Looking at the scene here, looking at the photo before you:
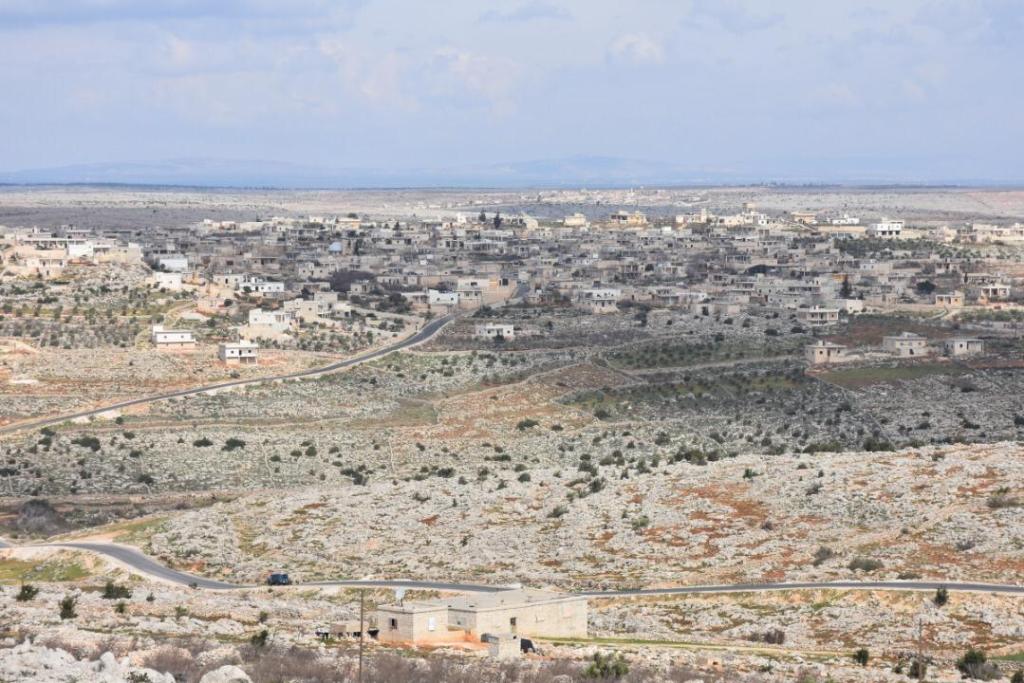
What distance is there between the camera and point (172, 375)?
8531 centimetres

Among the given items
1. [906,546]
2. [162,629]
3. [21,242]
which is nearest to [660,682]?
[162,629]

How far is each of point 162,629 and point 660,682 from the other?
9.41 metres

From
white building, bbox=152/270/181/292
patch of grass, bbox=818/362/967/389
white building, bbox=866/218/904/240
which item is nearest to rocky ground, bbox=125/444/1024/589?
patch of grass, bbox=818/362/967/389

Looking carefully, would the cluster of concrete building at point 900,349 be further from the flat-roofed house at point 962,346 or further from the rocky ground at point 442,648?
the rocky ground at point 442,648

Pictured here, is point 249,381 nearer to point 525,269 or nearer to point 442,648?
point 525,269

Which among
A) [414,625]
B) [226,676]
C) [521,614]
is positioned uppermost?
[226,676]

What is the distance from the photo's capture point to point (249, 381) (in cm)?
8556

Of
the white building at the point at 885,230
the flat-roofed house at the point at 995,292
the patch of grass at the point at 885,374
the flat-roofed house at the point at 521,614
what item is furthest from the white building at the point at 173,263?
the flat-roofed house at the point at 521,614

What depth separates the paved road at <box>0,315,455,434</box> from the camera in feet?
249

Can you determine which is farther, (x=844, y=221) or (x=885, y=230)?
(x=844, y=221)

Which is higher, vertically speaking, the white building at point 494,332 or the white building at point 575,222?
the white building at point 575,222

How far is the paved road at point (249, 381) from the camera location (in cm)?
7588

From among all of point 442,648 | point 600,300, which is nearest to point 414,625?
point 442,648

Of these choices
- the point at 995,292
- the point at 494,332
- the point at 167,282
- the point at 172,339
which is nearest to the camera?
the point at 172,339
